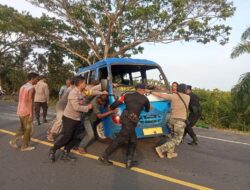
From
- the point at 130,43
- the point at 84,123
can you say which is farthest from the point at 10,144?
the point at 130,43

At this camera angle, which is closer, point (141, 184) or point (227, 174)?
point (141, 184)

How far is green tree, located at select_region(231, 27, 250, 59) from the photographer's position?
17200mm

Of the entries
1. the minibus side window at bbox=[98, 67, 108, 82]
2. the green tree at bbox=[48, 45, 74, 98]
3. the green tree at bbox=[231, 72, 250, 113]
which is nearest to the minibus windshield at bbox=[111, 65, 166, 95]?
the minibus side window at bbox=[98, 67, 108, 82]

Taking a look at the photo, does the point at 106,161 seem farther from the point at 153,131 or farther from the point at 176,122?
the point at 176,122

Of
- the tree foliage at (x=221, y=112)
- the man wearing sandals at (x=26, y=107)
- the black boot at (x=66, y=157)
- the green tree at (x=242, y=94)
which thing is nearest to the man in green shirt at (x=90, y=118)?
the black boot at (x=66, y=157)

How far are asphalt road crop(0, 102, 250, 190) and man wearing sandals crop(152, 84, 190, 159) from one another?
198mm

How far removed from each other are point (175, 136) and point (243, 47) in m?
10.9

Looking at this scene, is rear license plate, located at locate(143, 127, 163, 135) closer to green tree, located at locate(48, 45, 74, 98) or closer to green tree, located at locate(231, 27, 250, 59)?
green tree, located at locate(231, 27, 250, 59)

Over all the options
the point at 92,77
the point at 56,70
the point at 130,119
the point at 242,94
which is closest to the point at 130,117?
the point at 130,119

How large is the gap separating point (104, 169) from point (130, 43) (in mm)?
20069

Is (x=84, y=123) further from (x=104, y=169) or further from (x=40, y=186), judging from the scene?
(x=40, y=186)

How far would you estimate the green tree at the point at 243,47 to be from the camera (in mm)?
17200

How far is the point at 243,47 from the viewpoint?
17266 millimetres

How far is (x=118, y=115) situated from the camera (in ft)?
25.6
